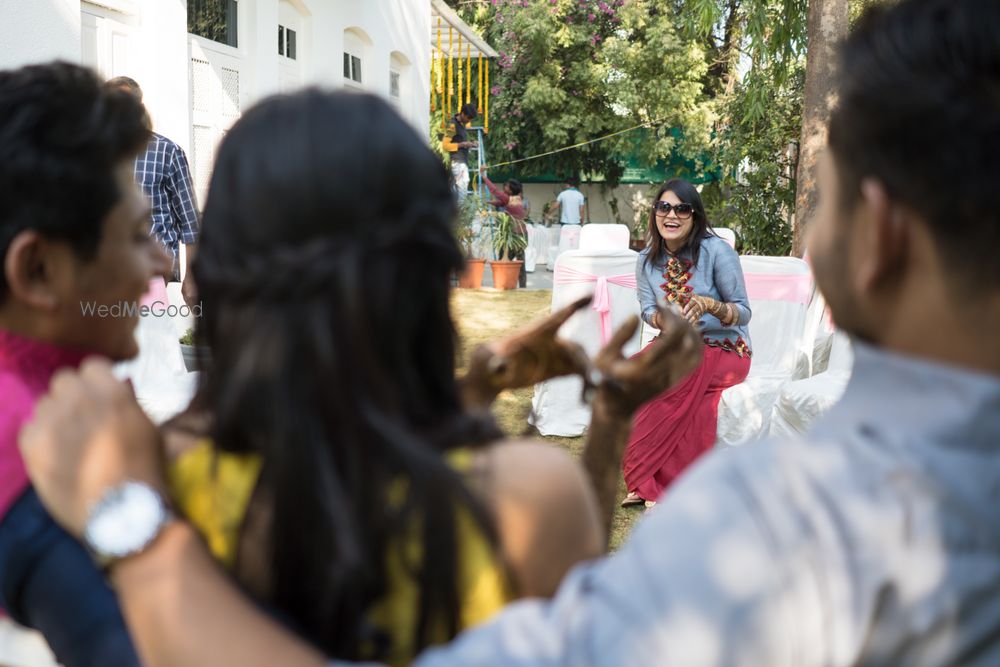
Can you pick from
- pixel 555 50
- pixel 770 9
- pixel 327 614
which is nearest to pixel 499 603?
pixel 327 614

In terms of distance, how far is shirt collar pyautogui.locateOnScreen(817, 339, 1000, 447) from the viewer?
28.4 inches

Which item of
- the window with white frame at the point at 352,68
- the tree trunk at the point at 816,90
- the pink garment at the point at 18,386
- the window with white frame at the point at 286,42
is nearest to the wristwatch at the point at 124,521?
the pink garment at the point at 18,386

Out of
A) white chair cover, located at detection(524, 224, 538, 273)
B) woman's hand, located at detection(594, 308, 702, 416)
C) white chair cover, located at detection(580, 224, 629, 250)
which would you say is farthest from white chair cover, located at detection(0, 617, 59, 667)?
white chair cover, located at detection(524, 224, 538, 273)

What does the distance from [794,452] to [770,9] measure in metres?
8.75

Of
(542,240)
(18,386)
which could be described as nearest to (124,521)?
(18,386)

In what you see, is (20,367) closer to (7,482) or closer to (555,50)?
(7,482)

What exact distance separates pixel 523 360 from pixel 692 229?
11.7 ft

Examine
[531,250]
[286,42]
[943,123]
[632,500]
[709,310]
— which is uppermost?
[286,42]

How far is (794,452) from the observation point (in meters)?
0.71

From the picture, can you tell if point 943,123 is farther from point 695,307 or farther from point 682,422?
point 682,422

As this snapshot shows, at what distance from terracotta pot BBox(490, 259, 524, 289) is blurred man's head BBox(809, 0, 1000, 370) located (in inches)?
470

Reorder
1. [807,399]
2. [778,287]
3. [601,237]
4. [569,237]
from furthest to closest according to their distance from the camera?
[569,237], [601,237], [778,287], [807,399]

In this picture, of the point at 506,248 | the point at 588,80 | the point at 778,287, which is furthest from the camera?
the point at 588,80

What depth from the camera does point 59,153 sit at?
1.20 m
